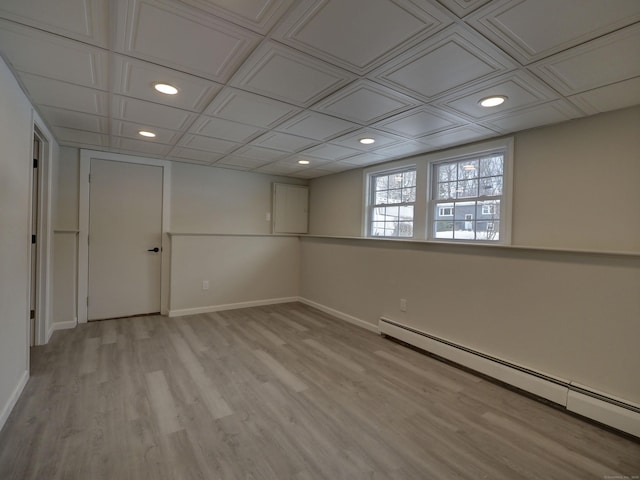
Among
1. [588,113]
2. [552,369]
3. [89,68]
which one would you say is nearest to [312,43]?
[89,68]

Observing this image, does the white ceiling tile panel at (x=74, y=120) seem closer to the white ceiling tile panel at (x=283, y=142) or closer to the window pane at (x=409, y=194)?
the white ceiling tile panel at (x=283, y=142)

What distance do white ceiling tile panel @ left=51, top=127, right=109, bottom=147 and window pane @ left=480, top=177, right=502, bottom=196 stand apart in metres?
4.04

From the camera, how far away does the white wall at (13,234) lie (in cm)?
192

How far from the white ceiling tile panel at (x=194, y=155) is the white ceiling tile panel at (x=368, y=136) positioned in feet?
5.63

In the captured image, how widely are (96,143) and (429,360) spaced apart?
4437 millimetres

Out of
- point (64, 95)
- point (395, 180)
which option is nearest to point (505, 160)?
point (395, 180)

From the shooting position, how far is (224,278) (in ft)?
15.6

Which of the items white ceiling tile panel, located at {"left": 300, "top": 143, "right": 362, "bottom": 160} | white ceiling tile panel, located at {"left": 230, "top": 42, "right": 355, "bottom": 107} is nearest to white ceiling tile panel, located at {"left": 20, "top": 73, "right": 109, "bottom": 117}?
Result: white ceiling tile panel, located at {"left": 230, "top": 42, "right": 355, "bottom": 107}

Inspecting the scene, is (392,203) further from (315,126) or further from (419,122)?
(315,126)

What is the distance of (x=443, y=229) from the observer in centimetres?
363

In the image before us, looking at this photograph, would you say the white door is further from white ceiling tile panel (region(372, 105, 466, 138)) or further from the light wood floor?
white ceiling tile panel (region(372, 105, 466, 138))

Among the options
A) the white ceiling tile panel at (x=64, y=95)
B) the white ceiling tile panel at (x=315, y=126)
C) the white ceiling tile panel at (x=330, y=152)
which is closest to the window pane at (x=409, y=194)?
the white ceiling tile panel at (x=330, y=152)

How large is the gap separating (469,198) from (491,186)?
9.4 inches

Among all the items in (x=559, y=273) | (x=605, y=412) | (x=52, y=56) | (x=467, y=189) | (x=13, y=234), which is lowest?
(x=605, y=412)
